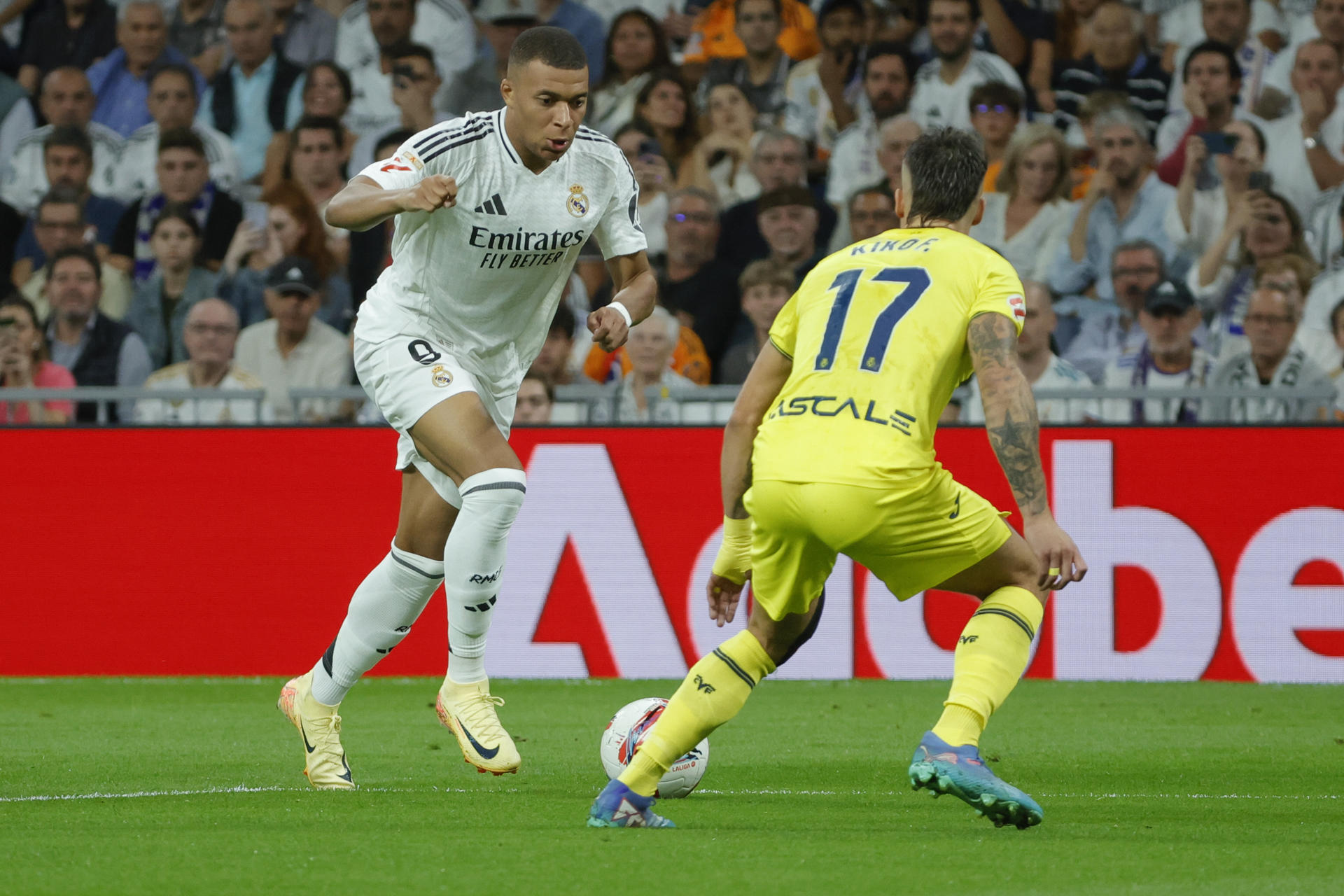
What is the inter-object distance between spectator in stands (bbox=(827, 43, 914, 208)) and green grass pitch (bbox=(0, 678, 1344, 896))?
450cm

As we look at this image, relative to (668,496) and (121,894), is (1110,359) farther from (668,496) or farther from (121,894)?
(121,894)

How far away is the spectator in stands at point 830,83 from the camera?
12.6 metres

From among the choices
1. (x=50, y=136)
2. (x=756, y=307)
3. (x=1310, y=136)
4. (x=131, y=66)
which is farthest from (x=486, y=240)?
(x=131, y=66)

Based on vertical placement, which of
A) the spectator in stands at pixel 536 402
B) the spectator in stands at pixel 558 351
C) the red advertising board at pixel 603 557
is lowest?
the red advertising board at pixel 603 557

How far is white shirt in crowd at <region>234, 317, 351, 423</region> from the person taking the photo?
1123cm

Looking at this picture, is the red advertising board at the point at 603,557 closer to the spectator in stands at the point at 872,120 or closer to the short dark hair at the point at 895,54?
the spectator in stands at the point at 872,120

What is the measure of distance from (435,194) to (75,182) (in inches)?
347

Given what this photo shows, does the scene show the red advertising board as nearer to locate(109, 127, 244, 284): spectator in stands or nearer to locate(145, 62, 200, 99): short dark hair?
locate(109, 127, 244, 284): spectator in stands

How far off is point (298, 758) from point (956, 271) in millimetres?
3395

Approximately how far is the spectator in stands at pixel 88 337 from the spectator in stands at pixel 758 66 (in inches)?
173

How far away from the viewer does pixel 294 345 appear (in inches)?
445

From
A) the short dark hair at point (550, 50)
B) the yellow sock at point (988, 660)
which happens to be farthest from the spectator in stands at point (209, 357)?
the yellow sock at point (988, 660)

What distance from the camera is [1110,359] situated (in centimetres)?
1090

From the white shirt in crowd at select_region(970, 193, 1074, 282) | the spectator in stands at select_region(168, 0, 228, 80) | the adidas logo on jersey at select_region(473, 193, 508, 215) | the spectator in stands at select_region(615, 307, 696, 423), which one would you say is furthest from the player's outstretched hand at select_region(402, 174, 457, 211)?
the spectator in stands at select_region(168, 0, 228, 80)
